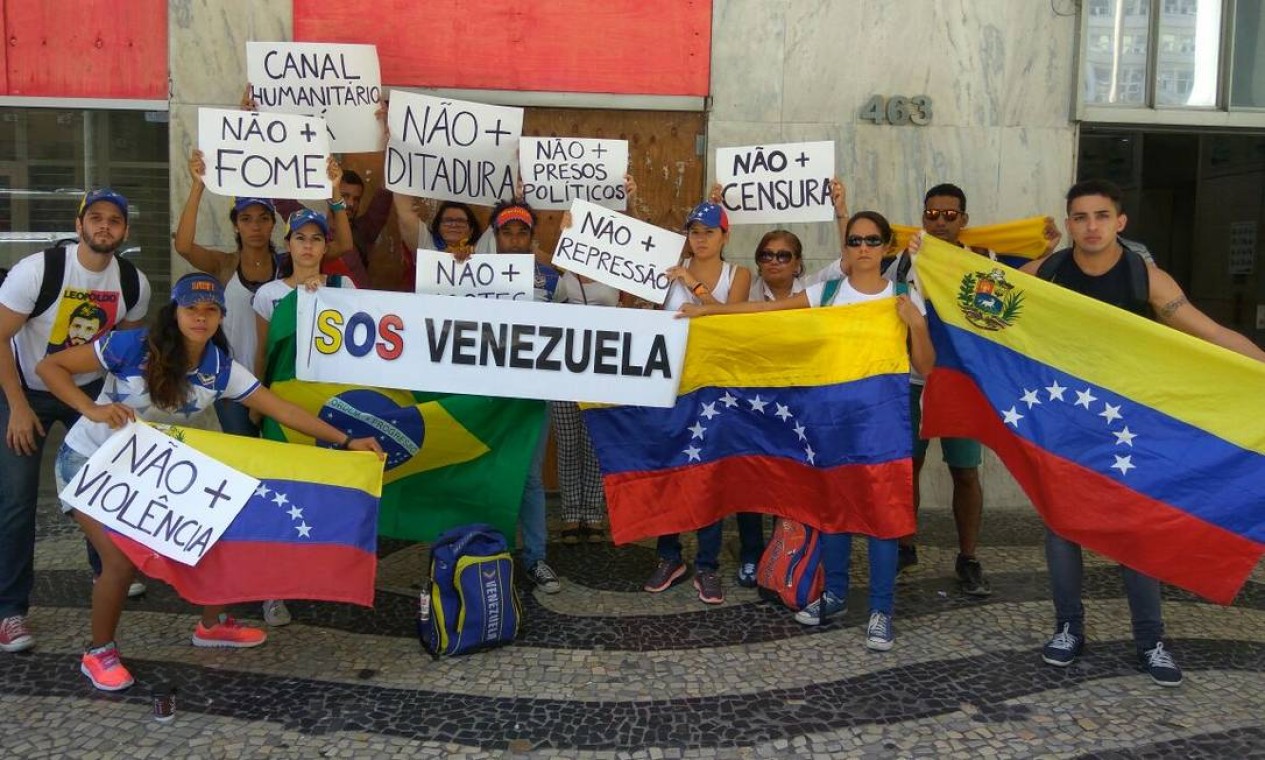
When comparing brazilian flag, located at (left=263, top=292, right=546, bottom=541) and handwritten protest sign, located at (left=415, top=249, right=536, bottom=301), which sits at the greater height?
handwritten protest sign, located at (left=415, top=249, right=536, bottom=301)

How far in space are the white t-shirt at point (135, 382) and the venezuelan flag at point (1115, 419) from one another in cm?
324

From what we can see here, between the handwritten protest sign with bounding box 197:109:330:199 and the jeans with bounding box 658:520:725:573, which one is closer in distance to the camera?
the handwritten protest sign with bounding box 197:109:330:199

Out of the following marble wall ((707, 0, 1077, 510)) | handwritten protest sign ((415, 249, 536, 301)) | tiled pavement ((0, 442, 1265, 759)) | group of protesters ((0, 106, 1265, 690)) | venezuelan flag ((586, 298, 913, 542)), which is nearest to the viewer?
tiled pavement ((0, 442, 1265, 759))

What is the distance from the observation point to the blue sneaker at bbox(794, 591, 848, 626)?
15.2 feet

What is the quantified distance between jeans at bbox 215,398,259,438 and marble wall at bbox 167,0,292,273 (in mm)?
2670

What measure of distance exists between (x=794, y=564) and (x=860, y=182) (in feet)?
10.4

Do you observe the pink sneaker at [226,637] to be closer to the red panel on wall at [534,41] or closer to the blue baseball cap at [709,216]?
the blue baseball cap at [709,216]

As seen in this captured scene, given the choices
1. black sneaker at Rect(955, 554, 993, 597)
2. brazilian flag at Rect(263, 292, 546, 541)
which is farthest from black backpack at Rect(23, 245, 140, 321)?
black sneaker at Rect(955, 554, 993, 597)

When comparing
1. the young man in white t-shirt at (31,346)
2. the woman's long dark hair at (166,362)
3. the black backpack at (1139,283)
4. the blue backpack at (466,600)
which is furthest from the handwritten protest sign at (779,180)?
the young man in white t-shirt at (31,346)

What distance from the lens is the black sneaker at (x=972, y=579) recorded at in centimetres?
510

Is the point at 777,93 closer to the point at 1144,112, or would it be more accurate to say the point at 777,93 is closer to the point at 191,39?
the point at 1144,112

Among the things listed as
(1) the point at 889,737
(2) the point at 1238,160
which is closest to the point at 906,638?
(1) the point at 889,737

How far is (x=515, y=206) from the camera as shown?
5.18 m

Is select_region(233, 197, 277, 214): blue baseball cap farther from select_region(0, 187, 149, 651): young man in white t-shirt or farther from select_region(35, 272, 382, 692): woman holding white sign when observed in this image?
select_region(35, 272, 382, 692): woman holding white sign
